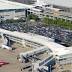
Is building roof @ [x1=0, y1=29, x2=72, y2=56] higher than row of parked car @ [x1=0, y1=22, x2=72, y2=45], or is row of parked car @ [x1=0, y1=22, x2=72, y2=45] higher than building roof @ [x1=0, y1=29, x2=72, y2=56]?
building roof @ [x1=0, y1=29, x2=72, y2=56]

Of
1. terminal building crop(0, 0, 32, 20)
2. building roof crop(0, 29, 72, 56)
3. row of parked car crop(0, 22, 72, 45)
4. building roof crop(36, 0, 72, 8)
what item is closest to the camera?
building roof crop(0, 29, 72, 56)

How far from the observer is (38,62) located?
19.0m

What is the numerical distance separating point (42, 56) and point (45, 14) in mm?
10399

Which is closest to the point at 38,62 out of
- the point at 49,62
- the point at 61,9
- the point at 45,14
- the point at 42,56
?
the point at 49,62

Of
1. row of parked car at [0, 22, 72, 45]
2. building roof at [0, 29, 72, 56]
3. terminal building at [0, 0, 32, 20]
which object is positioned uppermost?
terminal building at [0, 0, 32, 20]

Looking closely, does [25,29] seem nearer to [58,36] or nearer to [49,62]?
[58,36]

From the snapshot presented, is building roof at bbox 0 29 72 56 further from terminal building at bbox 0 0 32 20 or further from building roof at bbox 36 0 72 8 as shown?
building roof at bbox 36 0 72 8

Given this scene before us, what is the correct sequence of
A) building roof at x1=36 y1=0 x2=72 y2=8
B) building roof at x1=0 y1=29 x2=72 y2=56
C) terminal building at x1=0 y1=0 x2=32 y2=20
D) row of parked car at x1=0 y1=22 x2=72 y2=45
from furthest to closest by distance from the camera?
1. building roof at x1=36 y1=0 x2=72 y2=8
2. terminal building at x1=0 y1=0 x2=32 y2=20
3. row of parked car at x1=0 y1=22 x2=72 y2=45
4. building roof at x1=0 y1=29 x2=72 y2=56

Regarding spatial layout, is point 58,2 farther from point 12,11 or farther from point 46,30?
point 46,30

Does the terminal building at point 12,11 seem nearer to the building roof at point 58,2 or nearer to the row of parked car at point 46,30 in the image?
the row of parked car at point 46,30

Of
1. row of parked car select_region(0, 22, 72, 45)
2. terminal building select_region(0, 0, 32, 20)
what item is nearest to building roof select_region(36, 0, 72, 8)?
terminal building select_region(0, 0, 32, 20)

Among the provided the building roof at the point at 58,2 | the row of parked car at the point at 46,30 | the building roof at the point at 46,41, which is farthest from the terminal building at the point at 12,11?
the building roof at the point at 46,41

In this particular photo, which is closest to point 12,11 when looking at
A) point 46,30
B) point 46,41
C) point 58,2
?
point 58,2

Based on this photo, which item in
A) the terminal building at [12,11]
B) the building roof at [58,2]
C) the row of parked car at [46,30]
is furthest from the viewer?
the building roof at [58,2]
